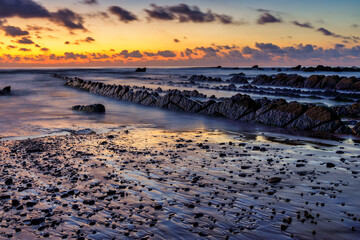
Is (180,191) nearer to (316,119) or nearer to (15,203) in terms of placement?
(15,203)

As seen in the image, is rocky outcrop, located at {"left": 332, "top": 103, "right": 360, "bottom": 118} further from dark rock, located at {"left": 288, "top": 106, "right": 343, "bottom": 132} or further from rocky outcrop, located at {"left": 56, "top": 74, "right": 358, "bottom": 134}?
dark rock, located at {"left": 288, "top": 106, "right": 343, "bottom": 132}

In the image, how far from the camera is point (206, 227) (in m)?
5.11

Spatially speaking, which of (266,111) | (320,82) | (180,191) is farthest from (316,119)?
(320,82)

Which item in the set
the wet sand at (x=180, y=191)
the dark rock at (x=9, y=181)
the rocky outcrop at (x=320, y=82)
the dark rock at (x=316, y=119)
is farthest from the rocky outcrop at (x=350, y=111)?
the rocky outcrop at (x=320, y=82)

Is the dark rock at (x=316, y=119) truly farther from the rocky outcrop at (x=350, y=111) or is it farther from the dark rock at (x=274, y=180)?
the dark rock at (x=274, y=180)

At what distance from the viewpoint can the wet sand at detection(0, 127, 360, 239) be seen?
507cm

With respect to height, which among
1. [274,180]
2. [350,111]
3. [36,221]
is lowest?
[36,221]

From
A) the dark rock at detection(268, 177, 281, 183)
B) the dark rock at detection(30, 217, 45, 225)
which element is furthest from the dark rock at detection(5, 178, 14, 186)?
the dark rock at detection(268, 177, 281, 183)

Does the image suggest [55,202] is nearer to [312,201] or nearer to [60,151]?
[60,151]

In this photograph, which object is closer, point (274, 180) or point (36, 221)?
point (36, 221)

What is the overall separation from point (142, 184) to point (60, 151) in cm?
427

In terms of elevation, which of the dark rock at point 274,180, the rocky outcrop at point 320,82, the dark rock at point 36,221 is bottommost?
the dark rock at point 36,221

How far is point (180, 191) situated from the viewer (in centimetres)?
661

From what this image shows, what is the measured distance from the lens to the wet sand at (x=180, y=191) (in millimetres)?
5074
